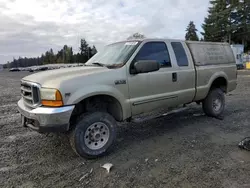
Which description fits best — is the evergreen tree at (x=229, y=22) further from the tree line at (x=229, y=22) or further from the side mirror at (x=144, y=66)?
the side mirror at (x=144, y=66)

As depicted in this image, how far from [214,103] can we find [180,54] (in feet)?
6.28

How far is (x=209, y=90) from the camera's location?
5.68 meters

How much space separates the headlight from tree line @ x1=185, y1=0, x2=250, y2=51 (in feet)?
174

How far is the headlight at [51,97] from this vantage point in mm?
3090

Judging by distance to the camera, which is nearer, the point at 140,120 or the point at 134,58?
the point at 134,58

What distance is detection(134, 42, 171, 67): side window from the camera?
415cm

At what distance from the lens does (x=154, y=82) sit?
4191 mm

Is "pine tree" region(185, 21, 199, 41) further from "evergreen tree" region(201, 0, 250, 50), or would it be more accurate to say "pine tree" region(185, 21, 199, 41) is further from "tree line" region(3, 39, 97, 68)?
"tree line" region(3, 39, 97, 68)

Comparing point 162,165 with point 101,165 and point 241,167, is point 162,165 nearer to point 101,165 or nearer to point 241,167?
point 101,165

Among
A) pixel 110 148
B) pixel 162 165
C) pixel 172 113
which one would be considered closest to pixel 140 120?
pixel 172 113

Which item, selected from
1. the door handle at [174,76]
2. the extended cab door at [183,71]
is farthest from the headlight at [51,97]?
the extended cab door at [183,71]

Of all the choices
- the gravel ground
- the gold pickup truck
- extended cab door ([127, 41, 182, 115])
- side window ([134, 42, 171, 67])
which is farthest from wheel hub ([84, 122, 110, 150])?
side window ([134, 42, 171, 67])

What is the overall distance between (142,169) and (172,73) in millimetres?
2172

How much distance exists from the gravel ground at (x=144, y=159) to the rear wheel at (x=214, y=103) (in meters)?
0.45
